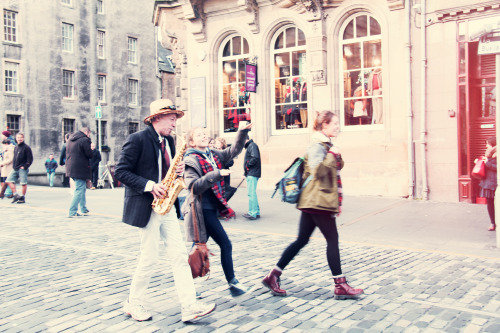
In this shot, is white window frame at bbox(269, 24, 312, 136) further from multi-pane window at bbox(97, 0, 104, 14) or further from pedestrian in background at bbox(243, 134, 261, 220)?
multi-pane window at bbox(97, 0, 104, 14)

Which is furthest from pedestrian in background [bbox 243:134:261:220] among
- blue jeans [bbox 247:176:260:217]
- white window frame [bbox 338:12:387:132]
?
white window frame [bbox 338:12:387:132]

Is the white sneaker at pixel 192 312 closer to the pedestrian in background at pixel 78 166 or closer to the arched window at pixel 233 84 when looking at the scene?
the pedestrian in background at pixel 78 166

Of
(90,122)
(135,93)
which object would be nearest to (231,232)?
(90,122)

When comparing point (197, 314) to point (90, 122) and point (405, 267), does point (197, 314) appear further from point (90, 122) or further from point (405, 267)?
point (90, 122)

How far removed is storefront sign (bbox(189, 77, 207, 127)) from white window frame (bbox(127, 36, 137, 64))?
22.8 meters

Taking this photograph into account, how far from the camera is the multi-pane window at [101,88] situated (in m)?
36.8

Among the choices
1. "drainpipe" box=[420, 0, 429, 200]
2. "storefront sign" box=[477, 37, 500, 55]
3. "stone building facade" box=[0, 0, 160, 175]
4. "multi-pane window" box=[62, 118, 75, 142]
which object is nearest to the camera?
"storefront sign" box=[477, 37, 500, 55]

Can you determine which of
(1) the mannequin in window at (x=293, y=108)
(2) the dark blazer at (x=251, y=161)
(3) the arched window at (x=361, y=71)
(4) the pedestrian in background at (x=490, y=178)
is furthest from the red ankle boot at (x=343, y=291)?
(1) the mannequin in window at (x=293, y=108)

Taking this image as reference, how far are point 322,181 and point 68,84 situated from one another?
108 ft

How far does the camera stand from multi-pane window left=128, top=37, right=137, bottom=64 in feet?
128

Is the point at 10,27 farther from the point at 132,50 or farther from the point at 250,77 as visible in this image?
the point at 250,77

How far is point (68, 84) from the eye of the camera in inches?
1379

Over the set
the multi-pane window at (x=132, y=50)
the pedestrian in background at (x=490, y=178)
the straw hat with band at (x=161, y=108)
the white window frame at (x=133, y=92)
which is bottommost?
the pedestrian in background at (x=490, y=178)

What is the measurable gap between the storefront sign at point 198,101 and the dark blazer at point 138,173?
43.0ft
